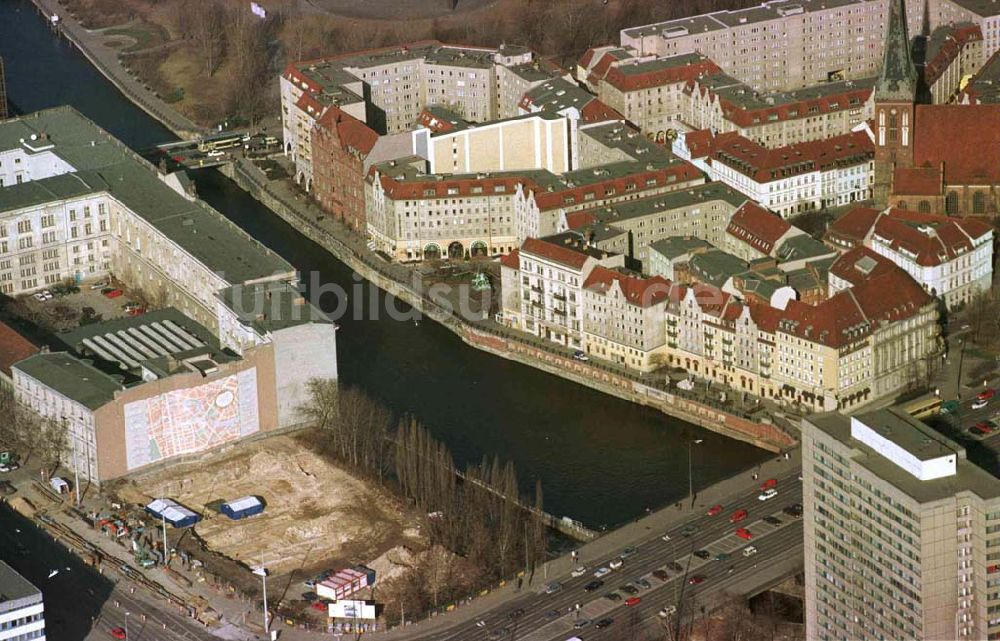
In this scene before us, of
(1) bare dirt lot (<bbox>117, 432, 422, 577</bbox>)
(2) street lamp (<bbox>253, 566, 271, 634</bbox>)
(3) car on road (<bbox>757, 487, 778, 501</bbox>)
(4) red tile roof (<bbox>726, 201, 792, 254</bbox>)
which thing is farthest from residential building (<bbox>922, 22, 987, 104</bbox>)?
(2) street lamp (<bbox>253, 566, 271, 634</bbox>)

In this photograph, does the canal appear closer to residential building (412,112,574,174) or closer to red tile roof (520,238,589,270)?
red tile roof (520,238,589,270)

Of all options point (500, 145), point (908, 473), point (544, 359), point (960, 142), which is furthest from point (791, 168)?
point (908, 473)

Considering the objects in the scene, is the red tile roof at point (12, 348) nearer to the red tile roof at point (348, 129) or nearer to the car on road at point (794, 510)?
the red tile roof at point (348, 129)

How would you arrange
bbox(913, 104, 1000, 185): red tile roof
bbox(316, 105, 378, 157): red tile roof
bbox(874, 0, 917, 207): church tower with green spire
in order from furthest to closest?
bbox(316, 105, 378, 157): red tile roof
bbox(913, 104, 1000, 185): red tile roof
bbox(874, 0, 917, 207): church tower with green spire

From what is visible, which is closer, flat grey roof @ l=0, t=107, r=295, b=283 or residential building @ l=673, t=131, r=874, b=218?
flat grey roof @ l=0, t=107, r=295, b=283

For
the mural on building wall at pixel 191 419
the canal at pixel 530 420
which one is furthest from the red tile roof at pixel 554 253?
the mural on building wall at pixel 191 419

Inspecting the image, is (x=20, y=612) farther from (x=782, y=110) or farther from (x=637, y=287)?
(x=782, y=110)

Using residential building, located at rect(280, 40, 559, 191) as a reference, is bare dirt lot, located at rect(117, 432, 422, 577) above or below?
below
